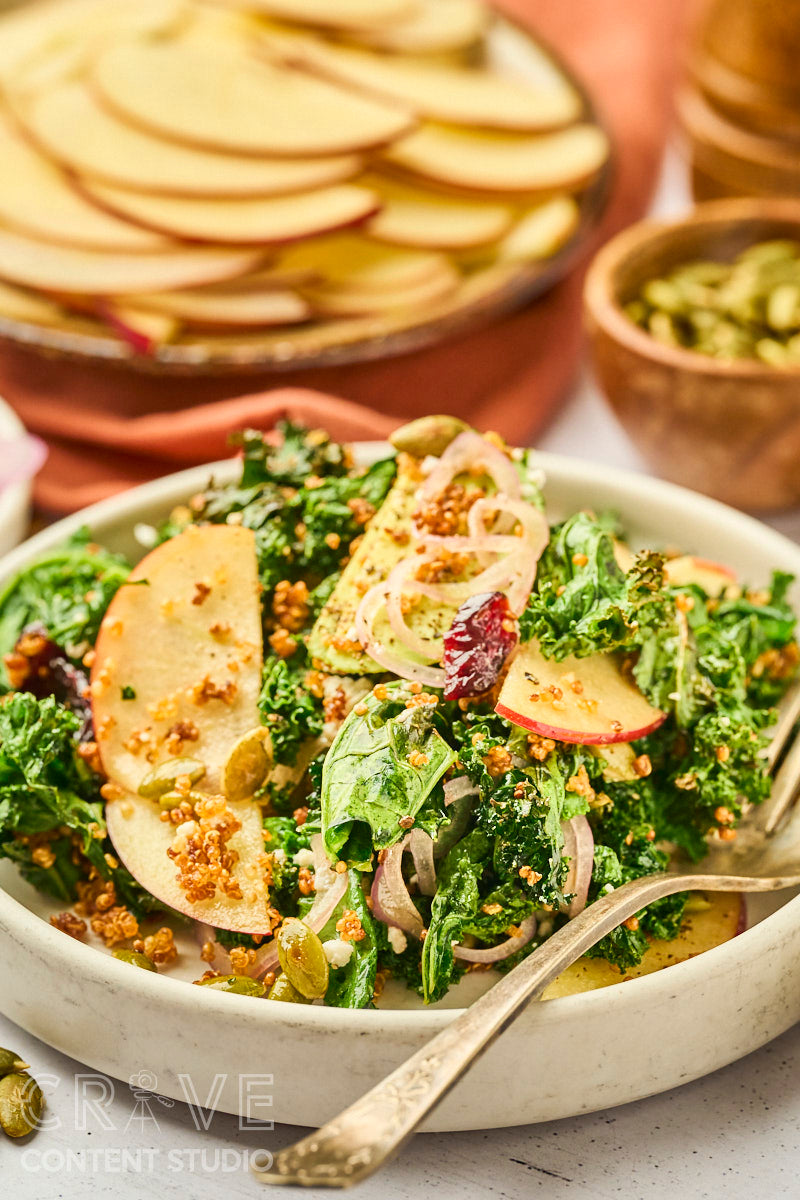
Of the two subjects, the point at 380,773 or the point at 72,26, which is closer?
the point at 380,773

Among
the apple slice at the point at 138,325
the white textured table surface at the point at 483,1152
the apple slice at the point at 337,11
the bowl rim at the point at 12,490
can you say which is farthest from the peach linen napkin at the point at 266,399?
the white textured table surface at the point at 483,1152

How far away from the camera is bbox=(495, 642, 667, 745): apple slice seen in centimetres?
251

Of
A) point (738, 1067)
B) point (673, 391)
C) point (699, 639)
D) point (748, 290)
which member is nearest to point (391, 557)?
point (699, 639)

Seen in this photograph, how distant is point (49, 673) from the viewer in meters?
3.08

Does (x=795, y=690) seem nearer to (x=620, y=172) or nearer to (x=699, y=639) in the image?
(x=699, y=639)

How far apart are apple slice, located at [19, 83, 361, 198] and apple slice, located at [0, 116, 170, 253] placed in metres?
0.14

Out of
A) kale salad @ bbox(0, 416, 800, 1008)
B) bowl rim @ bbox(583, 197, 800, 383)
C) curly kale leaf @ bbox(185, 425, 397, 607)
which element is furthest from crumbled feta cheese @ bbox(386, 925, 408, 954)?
bowl rim @ bbox(583, 197, 800, 383)

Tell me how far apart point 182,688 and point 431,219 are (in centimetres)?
287

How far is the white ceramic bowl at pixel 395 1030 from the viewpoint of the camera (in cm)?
221

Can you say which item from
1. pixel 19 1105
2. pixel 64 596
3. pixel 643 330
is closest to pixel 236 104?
pixel 643 330

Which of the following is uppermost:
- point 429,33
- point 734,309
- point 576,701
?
point 429,33

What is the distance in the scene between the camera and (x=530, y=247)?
4910 mm

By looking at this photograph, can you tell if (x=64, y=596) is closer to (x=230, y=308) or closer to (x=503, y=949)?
(x=503, y=949)

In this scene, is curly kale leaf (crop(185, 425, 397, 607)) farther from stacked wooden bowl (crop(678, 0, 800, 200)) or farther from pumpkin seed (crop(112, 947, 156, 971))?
stacked wooden bowl (crop(678, 0, 800, 200))
